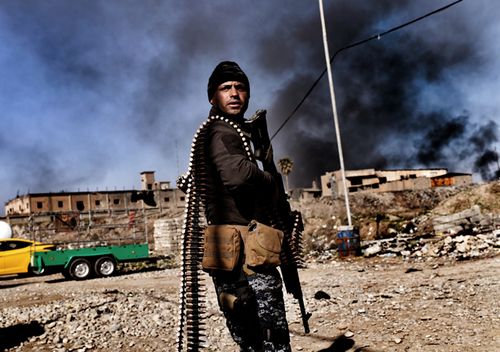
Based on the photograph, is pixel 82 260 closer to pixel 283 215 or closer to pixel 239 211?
pixel 283 215

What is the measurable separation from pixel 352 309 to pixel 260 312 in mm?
4524

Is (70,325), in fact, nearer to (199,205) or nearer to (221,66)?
(199,205)

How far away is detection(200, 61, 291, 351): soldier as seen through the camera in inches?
105

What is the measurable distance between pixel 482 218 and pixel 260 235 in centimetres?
1588

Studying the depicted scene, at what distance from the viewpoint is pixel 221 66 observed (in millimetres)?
2941

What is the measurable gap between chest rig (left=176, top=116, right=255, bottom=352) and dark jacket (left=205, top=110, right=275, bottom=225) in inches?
1.8

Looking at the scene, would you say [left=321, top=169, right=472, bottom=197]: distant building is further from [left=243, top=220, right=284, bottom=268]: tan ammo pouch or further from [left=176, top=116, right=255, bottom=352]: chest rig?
[left=243, top=220, right=284, bottom=268]: tan ammo pouch

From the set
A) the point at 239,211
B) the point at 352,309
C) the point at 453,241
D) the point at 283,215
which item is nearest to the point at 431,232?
the point at 453,241

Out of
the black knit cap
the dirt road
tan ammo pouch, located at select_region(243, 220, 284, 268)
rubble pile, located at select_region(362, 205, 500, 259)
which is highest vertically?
the black knit cap

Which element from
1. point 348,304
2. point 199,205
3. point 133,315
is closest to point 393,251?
point 348,304

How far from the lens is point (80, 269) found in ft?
52.5

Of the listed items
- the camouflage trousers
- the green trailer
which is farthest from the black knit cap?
the green trailer

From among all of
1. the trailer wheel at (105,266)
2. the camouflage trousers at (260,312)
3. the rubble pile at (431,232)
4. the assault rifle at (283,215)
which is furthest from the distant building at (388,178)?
the camouflage trousers at (260,312)

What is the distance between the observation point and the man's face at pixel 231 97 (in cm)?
290
